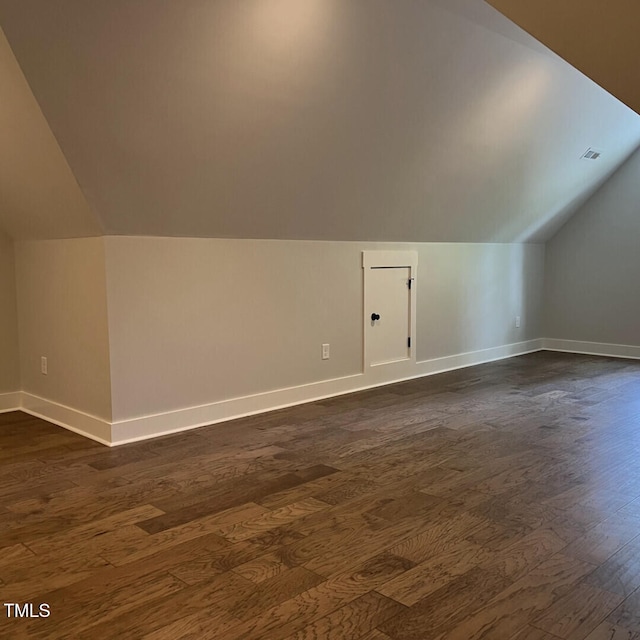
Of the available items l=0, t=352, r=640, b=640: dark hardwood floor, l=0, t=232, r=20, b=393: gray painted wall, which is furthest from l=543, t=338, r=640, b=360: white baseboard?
l=0, t=232, r=20, b=393: gray painted wall

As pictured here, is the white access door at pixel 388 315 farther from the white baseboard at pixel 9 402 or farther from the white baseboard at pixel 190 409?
the white baseboard at pixel 9 402

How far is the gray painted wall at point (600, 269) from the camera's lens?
6.38 m

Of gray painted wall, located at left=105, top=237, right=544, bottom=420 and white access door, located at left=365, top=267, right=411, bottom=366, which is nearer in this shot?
gray painted wall, located at left=105, top=237, right=544, bottom=420

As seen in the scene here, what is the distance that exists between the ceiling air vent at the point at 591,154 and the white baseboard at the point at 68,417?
4.69 m

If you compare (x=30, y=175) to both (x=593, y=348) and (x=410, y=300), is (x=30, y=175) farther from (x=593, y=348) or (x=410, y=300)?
(x=593, y=348)

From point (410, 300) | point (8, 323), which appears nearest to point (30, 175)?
point (8, 323)

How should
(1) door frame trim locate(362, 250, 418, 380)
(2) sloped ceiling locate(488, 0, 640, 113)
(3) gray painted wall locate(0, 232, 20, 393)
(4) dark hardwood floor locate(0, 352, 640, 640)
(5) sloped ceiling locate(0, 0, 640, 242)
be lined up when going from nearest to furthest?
(2) sloped ceiling locate(488, 0, 640, 113) → (4) dark hardwood floor locate(0, 352, 640, 640) → (5) sloped ceiling locate(0, 0, 640, 242) → (3) gray painted wall locate(0, 232, 20, 393) → (1) door frame trim locate(362, 250, 418, 380)

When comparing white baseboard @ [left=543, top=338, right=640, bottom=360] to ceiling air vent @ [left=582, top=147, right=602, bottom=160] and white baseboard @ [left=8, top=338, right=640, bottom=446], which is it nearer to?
white baseboard @ [left=8, top=338, right=640, bottom=446]

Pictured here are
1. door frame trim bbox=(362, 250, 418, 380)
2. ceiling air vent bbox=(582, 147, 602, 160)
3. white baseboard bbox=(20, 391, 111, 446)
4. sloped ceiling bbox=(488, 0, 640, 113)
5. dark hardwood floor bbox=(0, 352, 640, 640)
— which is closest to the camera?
sloped ceiling bbox=(488, 0, 640, 113)

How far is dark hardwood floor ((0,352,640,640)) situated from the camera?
1791 mm

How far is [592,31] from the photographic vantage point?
1.58m

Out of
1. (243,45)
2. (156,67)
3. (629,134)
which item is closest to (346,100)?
(243,45)

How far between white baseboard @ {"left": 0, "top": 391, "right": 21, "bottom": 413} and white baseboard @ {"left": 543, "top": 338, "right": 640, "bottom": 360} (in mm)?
5339

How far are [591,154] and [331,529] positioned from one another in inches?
187
